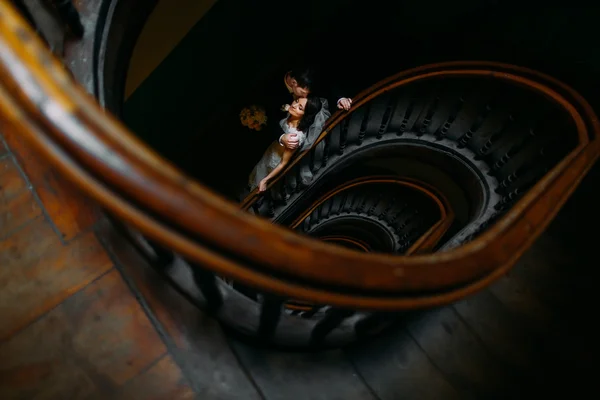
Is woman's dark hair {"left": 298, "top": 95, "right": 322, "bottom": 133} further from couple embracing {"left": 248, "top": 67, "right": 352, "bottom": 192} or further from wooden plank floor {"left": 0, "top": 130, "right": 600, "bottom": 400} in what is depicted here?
wooden plank floor {"left": 0, "top": 130, "right": 600, "bottom": 400}

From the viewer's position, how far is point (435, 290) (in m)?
1.02

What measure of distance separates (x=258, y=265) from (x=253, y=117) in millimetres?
4337

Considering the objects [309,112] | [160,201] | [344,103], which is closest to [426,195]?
[344,103]

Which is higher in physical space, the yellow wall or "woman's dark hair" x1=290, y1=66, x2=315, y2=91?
"woman's dark hair" x1=290, y1=66, x2=315, y2=91

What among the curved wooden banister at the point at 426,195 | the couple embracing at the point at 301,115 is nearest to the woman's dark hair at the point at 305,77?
the couple embracing at the point at 301,115

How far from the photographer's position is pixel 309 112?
2.96m

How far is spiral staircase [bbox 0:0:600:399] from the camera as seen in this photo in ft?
2.60

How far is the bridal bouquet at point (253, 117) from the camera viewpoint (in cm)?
499

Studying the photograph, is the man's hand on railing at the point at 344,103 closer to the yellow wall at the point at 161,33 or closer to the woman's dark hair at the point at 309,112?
the woman's dark hair at the point at 309,112

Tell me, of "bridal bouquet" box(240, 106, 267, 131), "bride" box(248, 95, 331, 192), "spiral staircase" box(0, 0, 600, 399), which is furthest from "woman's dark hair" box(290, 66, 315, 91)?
"bridal bouquet" box(240, 106, 267, 131)

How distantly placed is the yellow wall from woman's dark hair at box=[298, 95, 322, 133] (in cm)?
155

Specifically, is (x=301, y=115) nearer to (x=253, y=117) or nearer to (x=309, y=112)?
(x=309, y=112)

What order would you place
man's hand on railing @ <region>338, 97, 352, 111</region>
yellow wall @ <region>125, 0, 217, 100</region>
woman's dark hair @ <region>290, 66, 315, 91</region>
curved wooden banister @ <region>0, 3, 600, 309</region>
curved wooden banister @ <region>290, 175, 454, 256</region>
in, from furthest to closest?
curved wooden banister @ <region>290, 175, 454, 256</region> < yellow wall @ <region>125, 0, 217, 100</region> < man's hand on railing @ <region>338, 97, 352, 111</region> < woman's dark hair @ <region>290, 66, 315, 91</region> < curved wooden banister @ <region>0, 3, 600, 309</region>

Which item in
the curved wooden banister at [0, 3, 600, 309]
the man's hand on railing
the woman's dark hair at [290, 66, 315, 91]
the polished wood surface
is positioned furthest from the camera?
the man's hand on railing
